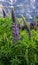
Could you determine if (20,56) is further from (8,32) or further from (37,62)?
(8,32)

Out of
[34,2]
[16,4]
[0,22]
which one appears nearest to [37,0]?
[34,2]

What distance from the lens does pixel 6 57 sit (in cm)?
129

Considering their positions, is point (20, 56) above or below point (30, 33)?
below

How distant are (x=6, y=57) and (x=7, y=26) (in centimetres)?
36

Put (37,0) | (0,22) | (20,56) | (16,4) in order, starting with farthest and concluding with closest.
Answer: (37,0) → (16,4) → (0,22) → (20,56)

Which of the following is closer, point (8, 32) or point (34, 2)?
point (8, 32)

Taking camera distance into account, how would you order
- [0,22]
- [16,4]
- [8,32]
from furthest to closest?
[16,4] → [0,22] → [8,32]

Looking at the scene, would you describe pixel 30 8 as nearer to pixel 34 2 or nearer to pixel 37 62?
pixel 34 2

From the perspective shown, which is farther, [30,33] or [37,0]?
[37,0]

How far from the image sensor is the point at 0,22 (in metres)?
Answer: 1.69

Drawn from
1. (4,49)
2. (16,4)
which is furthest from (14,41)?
(16,4)

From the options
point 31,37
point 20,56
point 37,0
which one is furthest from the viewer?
point 37,0

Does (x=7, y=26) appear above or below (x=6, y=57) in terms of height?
above

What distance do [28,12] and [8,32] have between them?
1.56m
